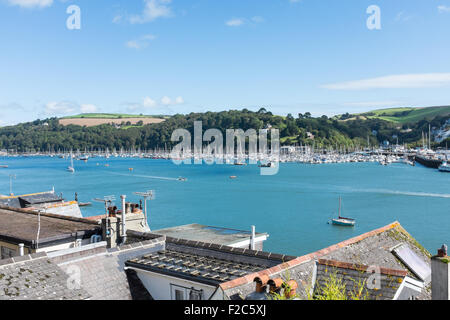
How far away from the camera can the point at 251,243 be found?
1756cm

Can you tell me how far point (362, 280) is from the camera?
707 centimetres

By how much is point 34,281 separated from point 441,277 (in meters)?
6.41

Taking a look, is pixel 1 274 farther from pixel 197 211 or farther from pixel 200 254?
pixel 197 211

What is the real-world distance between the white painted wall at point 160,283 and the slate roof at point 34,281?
1748 mm

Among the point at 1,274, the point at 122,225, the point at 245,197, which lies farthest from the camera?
the point at 245,197

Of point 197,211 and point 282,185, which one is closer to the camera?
point 197,211

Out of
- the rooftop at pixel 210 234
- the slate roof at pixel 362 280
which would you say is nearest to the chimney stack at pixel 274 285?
the slate roof at pixel 362 280

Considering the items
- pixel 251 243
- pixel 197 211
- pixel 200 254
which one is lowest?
pixel 197 211

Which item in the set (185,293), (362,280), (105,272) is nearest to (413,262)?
(362,280)

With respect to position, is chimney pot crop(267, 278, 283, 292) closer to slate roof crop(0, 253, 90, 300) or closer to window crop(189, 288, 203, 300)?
window crop(189, 288, 203, 300)

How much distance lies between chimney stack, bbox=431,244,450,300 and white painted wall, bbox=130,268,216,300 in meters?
3.94

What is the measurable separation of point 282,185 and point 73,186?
157ft

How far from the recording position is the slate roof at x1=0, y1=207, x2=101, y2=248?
1195 centimetres

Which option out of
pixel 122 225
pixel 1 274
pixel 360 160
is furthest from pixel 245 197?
pixel 360 160
